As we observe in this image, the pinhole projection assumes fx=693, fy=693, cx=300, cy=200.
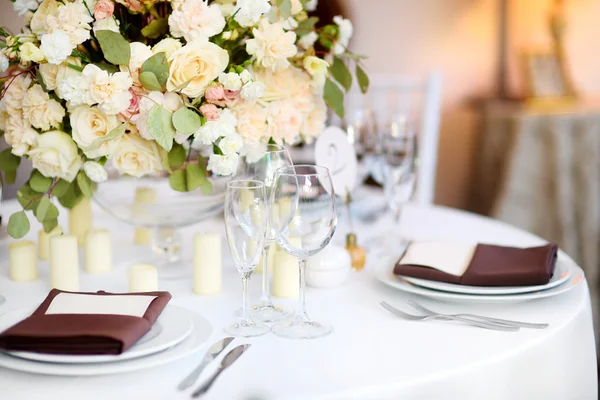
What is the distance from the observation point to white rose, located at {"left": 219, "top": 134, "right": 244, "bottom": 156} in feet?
3.53

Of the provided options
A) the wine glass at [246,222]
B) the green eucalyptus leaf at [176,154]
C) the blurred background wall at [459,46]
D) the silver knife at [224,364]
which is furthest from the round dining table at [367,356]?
the blurred background wall at [459,46]

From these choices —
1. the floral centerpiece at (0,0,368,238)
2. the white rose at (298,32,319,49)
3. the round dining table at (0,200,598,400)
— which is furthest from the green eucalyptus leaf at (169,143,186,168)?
the white rose at (298,32,319,49)

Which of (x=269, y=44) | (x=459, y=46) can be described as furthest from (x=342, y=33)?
(x=459, y=46)

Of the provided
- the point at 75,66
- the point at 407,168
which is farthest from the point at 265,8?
the point at 407,168

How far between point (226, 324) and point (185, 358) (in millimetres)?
143

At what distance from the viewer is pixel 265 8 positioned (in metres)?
1.06

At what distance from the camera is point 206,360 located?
0.85 meters

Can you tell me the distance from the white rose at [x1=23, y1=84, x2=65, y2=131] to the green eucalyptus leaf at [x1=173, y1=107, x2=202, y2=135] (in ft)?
0.65

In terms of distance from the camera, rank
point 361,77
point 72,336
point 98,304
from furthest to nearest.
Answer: point 361,77
point 98,304
point 72,336

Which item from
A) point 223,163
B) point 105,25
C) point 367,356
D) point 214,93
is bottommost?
point 367,356

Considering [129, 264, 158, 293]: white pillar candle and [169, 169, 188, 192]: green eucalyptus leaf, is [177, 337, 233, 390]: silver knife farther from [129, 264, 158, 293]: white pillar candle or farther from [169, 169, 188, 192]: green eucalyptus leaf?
[169, 169, 188, 192]: green eucalyptus leaf

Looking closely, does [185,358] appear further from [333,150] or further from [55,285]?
[333,150]

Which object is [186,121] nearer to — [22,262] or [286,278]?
[286,278]

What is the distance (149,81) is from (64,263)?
33 cm
